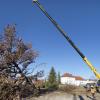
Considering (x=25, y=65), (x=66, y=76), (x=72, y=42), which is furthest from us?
(x=66, y=76)

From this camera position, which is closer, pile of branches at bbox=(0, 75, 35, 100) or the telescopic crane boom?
the telescopic crane boom

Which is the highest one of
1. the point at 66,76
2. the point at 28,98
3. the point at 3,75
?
the point at 66,76

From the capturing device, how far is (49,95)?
33.5m

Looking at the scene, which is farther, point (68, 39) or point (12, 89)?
point (12, 89)

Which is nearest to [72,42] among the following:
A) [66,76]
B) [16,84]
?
[16,84]

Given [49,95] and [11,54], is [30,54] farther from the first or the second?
[49,95]

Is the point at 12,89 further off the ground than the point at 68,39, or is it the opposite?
the point at 68,39

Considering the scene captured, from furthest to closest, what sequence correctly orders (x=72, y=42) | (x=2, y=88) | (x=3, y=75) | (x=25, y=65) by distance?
1. (x=25, y=65)
2. (x=3, y=75)
3. (x=2, y=88)
4. (x=72, y=42)

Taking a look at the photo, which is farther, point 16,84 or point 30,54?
point 30,54

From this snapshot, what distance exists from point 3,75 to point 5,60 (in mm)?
2157

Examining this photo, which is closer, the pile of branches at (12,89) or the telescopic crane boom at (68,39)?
the telescopic crane boom at (68,39)

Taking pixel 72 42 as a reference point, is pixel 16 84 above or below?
below

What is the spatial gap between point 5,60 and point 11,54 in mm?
1020

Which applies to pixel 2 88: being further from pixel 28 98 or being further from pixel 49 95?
pixel 49 95
